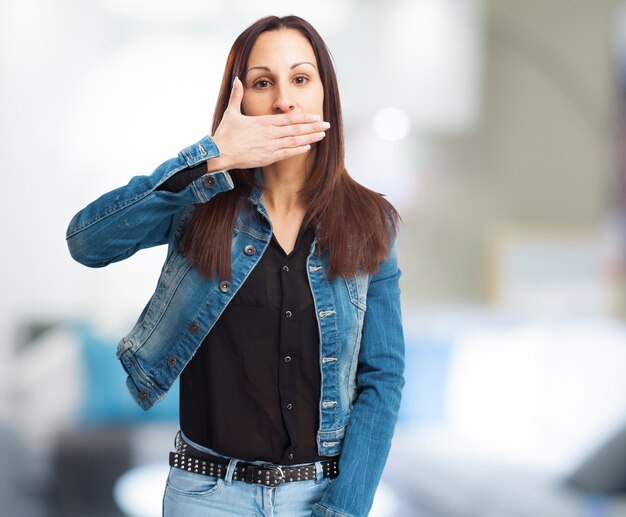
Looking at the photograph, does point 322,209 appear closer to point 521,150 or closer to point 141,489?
point 141,489

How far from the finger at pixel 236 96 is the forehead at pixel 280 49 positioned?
6cm

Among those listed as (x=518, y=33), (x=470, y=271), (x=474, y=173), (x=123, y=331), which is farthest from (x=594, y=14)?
(x=123, y=331)

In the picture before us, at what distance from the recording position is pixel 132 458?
9.64 feet

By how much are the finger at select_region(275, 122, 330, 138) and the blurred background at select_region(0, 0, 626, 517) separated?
5.36 ft

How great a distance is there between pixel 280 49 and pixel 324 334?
17.2 inches

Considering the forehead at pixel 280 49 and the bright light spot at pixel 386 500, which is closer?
the forehead at pixel 280 49

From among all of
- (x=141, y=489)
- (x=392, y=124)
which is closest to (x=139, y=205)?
(x=141, y=489)

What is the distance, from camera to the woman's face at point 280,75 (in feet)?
4.21

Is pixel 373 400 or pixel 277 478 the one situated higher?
pixel 373 400

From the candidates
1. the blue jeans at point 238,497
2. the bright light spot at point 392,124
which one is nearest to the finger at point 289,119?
the blue jeans at point 238,497

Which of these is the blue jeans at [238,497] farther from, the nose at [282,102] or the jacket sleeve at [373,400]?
the nose at [282,102]

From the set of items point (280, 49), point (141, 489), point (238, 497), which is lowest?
point (141, 489)

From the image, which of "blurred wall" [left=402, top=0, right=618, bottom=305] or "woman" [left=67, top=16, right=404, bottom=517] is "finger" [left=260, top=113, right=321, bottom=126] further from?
"blurred wall" [left=402, top=0, right=618, bottom=305]

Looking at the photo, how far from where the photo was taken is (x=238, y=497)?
1267 millimetres
